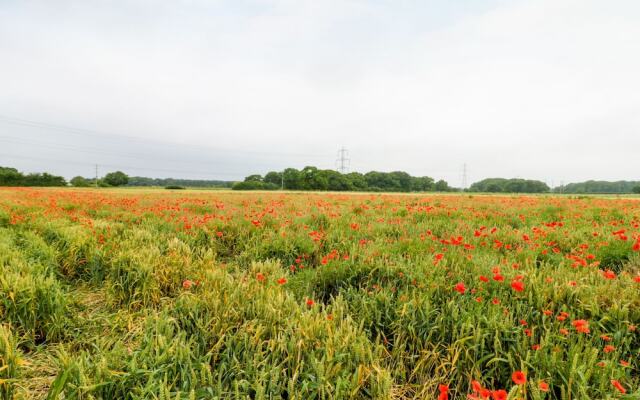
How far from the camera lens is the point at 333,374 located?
2.02m

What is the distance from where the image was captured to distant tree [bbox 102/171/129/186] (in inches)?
3445

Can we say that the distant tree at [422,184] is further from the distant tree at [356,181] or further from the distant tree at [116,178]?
the distant tree at [116,178]

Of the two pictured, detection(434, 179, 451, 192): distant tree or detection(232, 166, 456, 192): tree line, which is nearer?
detection(232, 166, 456, 192): tree line

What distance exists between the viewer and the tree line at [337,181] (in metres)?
102

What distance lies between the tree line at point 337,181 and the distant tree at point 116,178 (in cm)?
3319

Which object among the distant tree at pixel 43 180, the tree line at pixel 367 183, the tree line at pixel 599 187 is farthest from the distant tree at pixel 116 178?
the tree line at pixel 599 187

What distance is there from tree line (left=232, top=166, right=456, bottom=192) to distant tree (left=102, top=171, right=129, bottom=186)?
109 feet

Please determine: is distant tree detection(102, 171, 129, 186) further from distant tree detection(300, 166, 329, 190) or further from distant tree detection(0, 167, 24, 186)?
distant tree detection(300, 166, 329, 190)

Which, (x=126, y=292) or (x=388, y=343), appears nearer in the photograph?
(x=388, y=343)

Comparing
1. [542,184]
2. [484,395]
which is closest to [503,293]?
[484,395]

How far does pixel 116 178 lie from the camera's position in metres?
88.5

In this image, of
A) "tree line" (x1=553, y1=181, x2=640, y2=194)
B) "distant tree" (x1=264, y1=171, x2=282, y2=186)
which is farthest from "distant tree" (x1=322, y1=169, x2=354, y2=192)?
"tree line" (x1=553, y1=181, x2=640, y2=194)

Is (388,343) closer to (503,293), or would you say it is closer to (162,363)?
(503,293)

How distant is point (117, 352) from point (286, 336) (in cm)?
125
